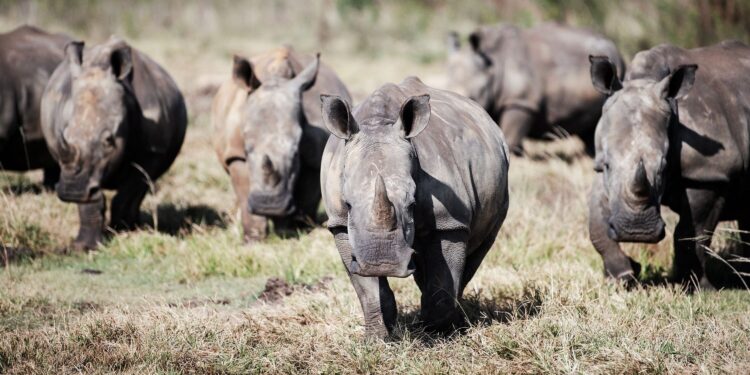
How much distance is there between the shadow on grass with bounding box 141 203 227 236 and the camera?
31.6ft

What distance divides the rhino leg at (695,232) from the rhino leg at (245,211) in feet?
11.5

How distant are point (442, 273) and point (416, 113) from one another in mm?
815

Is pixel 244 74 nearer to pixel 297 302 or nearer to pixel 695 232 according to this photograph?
pixel 297 302

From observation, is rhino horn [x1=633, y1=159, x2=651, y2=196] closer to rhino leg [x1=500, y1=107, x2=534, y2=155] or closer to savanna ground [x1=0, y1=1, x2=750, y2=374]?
savanna ground [x1=0, y1=1, x2=750, y2=374]

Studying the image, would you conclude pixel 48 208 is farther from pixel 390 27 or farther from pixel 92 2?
pixel 390 27

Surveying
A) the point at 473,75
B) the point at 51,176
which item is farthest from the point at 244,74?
the point at 473,75

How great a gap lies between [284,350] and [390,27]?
19.4 m

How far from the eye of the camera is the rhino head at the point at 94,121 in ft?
29.1

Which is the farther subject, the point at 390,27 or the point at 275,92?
the point at 390,27

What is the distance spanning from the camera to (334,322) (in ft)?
20.2

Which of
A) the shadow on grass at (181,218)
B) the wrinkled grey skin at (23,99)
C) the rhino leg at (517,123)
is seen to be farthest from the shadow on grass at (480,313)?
the rhino leg at (517,123)

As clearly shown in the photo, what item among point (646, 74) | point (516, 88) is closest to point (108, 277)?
point (646, 74)

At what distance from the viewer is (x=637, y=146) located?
21.9 ft

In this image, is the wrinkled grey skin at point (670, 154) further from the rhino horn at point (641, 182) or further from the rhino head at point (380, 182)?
the rhino head at point (380, 182)
